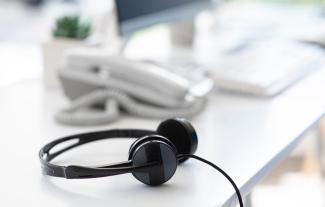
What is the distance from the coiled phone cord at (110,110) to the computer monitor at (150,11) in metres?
0.19

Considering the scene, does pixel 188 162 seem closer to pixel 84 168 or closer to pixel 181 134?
pixel 181 134

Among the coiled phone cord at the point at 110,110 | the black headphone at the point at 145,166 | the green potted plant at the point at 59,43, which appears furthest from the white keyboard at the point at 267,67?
the black headphone at the point at 145,166

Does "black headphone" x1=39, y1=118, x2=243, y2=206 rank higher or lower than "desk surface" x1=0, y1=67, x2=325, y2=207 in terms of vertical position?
higher

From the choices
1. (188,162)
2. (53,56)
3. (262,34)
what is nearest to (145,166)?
(188,162)

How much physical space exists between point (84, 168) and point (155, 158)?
0.09 metres

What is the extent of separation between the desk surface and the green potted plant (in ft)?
0.13

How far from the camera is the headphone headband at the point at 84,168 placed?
2.71 ft

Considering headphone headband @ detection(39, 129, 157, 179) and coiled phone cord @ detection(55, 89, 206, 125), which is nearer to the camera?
headphone headband @ detection(39, 129, 157, 179)

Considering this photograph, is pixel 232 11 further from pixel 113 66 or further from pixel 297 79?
pixel 113 66

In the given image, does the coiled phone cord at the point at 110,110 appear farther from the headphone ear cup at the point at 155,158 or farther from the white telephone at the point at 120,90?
the headphone ear cup at the point at 155,158

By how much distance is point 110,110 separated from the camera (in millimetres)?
1139

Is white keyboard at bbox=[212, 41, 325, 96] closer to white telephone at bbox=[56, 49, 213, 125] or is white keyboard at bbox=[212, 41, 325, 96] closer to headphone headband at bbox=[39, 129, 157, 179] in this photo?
white telephone at bbox=[56, 49, 213, 125]

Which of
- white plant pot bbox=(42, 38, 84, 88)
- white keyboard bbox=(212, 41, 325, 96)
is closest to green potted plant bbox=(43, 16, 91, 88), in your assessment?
white plant pot bbox=(42, 38, 84, 88)

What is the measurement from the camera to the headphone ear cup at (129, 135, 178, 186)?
32.4 inches
